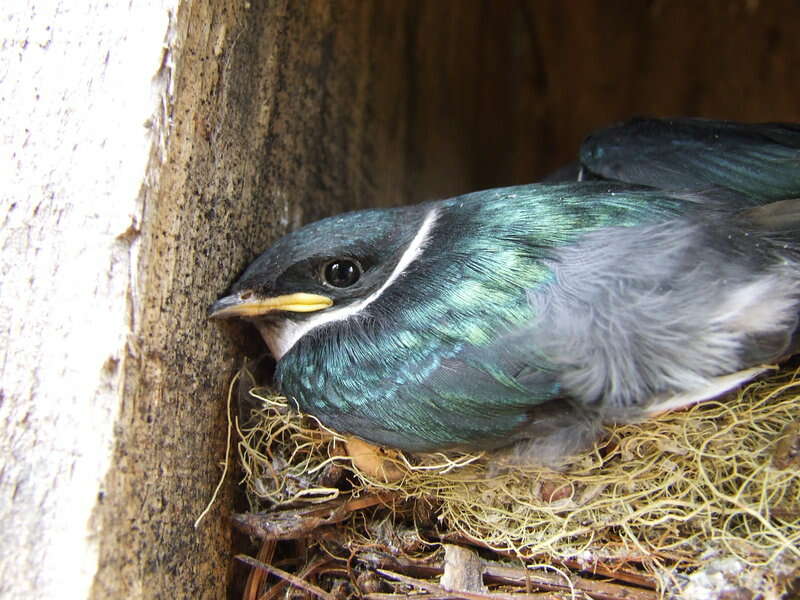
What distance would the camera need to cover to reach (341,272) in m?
1.29

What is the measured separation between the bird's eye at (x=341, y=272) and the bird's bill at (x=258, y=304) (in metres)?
0.03

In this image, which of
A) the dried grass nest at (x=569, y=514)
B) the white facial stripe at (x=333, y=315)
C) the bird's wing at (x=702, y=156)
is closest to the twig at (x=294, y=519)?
the dried grass nest at (x=569, y=514)

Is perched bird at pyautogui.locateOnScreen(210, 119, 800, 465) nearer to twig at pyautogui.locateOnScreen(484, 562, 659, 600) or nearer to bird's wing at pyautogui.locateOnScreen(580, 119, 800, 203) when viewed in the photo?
bird's wing at pyautogui.locateOnScreen(580, 119, 800, 203)

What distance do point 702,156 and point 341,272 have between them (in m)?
0.60

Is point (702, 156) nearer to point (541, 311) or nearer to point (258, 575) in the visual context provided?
point (541, 311)

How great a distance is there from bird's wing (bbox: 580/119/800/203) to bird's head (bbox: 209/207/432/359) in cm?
38

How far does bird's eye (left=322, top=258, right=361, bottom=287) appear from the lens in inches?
50.7

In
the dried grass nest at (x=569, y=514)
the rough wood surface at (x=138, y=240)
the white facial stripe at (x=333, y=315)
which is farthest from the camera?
the white facial stripe at (x=333, y=315)

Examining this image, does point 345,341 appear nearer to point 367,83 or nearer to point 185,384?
point 185,384

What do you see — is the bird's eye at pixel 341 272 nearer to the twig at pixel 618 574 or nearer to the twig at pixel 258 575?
the twig at pixel 258 575

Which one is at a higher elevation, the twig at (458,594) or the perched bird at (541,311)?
the perched bird at (541,311)

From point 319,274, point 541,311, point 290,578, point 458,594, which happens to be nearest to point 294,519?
point 290,578

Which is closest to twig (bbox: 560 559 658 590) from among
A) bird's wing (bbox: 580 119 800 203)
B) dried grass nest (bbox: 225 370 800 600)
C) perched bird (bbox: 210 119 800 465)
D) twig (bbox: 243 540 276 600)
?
dried grass nest (bbox: 225 370 800 600)

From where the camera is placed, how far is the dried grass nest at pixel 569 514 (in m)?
1.11
